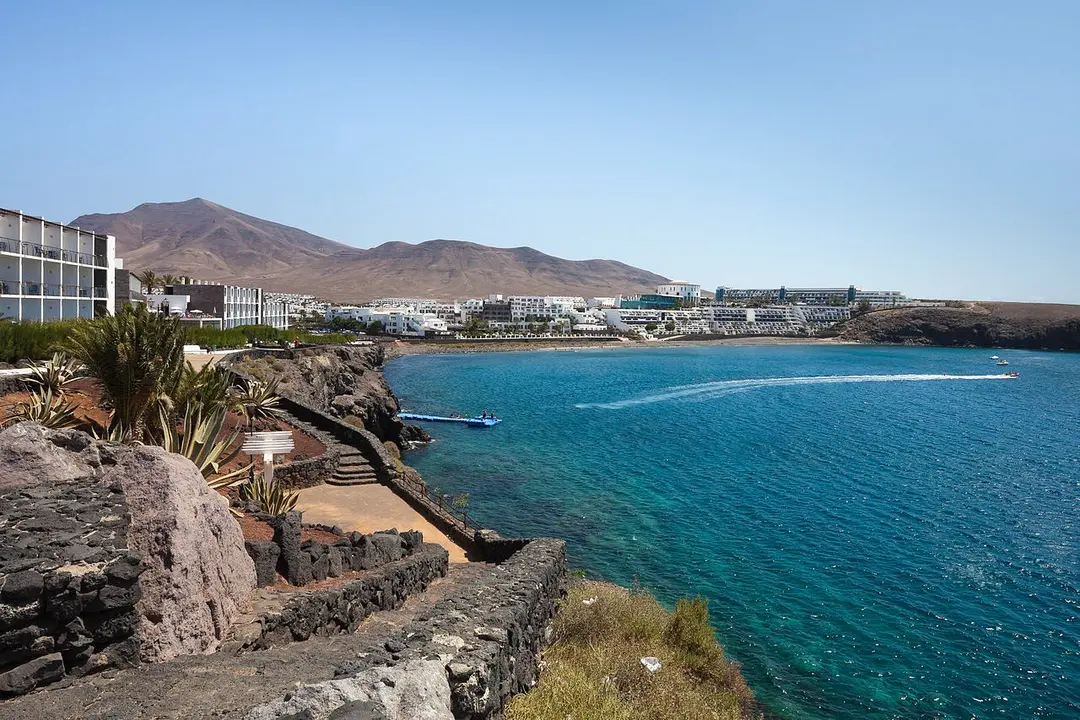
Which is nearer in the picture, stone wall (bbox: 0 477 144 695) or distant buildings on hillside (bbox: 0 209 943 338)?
stone wall (bbox: 0 477 144 695)

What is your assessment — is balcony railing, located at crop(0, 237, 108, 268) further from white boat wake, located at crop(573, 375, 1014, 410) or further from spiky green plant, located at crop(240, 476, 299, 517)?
white boat wake, located at crop(573, 375, 1014, 410)

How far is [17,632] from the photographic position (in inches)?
227

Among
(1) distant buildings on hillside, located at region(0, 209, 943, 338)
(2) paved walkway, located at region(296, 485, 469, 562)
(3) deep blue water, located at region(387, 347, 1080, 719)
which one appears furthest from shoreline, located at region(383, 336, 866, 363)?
(2) paved walkway, located at region(296, 485, 469, 562)

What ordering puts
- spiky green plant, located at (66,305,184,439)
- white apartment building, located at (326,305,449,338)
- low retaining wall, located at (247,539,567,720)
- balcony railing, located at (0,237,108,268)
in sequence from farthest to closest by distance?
white apartment building, located at (326,305,449,338)
balcony railing, located at (0,237,108,268)
spiky green plant, located at (66,305,184,439)
low retaining wall, located at (247,539,567,720)

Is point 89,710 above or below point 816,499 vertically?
above

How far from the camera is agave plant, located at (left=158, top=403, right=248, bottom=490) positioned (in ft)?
47.3

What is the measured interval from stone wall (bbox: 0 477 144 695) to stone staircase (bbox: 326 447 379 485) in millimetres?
14789

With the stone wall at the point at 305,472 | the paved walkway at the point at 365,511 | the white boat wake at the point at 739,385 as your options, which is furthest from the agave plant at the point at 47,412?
the white boat wake at the point at 739,385

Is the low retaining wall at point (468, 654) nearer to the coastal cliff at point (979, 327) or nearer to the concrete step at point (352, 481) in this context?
the concrete step at point (352, 481)

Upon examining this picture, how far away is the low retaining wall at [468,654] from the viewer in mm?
Result: 5020

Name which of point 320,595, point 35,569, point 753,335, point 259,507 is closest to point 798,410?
point 259,507

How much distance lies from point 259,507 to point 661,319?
177 metres

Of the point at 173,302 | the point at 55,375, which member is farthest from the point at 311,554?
the point at 173,302

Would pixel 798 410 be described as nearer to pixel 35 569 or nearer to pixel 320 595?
pixel 320 595
